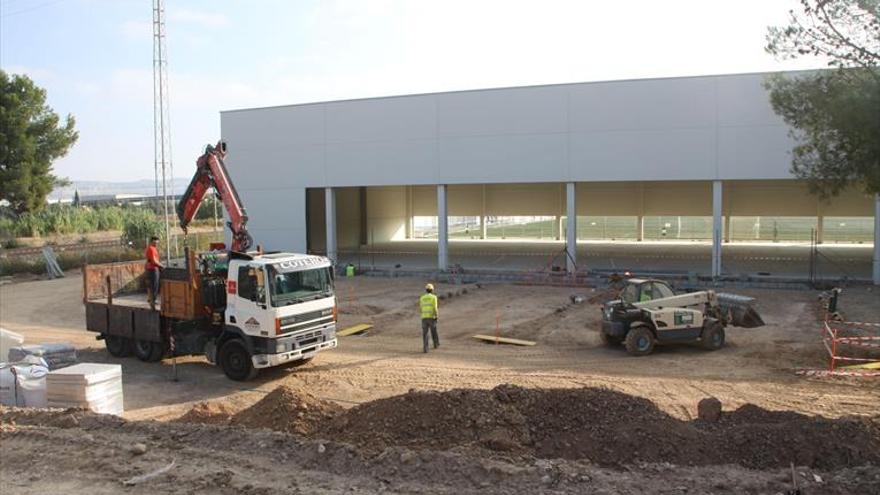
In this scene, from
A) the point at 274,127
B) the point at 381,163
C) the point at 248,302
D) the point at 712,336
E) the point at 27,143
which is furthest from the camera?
the point at 27,143

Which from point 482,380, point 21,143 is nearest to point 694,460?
point 482,380

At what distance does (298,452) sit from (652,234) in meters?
43.4

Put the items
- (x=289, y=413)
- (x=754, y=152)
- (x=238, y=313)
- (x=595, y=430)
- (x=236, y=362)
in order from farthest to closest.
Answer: (x=754, y=152) → (x=236, y=362) → (x=238, y=313) → (x=289, y=413) → (x=595, y=430)

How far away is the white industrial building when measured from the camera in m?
26.2

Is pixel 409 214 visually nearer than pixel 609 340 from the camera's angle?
→ No

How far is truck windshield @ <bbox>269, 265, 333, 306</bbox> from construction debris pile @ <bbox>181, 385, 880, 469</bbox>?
13.0 feet

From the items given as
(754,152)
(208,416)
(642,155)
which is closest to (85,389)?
(208,416)

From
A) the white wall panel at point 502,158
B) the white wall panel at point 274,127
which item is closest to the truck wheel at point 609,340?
the white wall panel at point 502,158

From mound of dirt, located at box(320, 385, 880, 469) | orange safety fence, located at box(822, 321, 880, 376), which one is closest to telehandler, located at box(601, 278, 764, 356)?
orange safety fence, located at box(822, 321, 880, 376)

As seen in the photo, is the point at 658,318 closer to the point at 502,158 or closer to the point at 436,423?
the point at 436,423

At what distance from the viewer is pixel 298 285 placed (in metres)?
14.1

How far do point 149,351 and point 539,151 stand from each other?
1817 centimetres

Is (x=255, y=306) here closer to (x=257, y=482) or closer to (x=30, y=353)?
(x=30, y=353)

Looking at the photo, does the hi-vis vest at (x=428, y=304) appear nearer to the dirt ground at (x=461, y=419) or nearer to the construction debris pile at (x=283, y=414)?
the dirt ground at (x=461, y=419)
